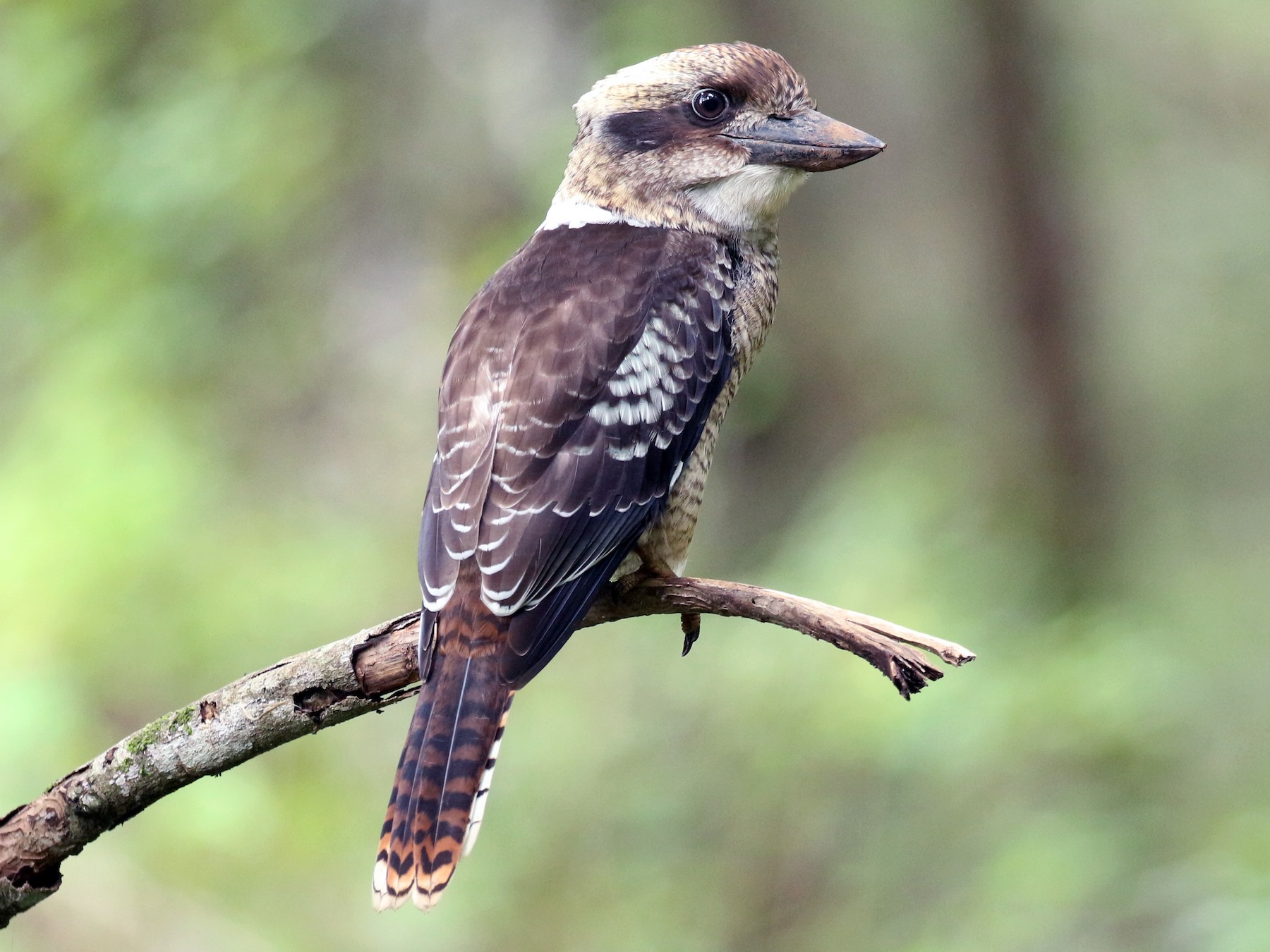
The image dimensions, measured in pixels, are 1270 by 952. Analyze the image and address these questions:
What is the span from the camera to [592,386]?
9.98 feet

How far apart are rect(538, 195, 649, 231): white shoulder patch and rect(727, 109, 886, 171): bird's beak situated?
1.13ft

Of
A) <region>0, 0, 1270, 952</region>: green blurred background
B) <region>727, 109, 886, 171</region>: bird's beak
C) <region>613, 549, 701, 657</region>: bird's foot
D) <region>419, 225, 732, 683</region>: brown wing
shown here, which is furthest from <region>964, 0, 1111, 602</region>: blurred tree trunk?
<region>613, 549, 701, 657</region>: bird's foot

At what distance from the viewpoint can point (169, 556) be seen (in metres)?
5.99

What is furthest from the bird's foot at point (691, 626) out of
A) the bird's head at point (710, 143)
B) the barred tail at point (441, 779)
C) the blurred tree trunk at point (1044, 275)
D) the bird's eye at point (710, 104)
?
the blurred tree trunk at point (1044, 275)

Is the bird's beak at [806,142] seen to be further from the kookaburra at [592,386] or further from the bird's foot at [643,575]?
the bird's foot at [643,575]

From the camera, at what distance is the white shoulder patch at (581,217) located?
3547 millimetres

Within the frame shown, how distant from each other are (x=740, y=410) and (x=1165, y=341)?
4.24 meters

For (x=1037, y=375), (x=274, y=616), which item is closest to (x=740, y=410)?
(x=1037, y=375)

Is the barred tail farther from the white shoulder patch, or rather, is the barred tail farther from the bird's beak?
the bird's beak

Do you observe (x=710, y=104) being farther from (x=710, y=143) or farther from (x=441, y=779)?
(x=441, y=779)

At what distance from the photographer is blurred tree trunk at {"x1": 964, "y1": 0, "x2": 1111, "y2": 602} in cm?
709

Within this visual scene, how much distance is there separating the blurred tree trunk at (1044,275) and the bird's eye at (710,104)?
4.01 meters

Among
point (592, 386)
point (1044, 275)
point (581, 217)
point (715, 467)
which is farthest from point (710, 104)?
point (715, 467)

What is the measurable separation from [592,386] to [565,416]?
0.10 meters
